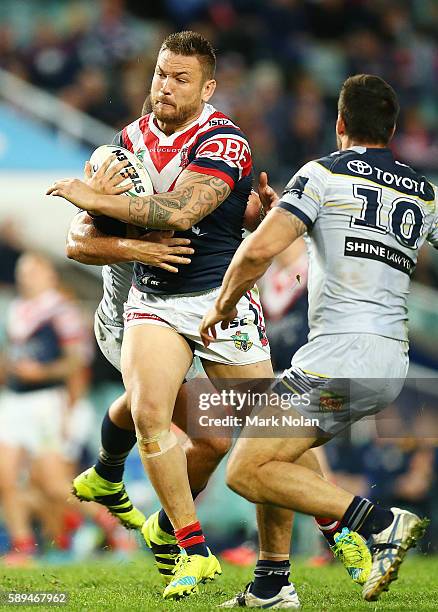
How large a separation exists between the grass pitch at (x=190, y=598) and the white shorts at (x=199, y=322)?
1250 mm

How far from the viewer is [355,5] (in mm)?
14766

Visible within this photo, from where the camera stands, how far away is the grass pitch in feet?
16.8

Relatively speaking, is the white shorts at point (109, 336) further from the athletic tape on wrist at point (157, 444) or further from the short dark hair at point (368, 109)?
the short dark hair at point (368, 109)

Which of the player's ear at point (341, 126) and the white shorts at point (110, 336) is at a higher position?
the player's ear at point (341, 126)

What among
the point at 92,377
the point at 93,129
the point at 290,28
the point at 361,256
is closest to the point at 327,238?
the point at 361,256

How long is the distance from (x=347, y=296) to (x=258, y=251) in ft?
1.69

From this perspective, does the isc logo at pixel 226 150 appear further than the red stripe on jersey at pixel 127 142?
No

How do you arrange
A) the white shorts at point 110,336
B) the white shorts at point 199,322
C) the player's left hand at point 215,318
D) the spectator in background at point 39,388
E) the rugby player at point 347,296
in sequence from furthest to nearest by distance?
the spectator in background at point 39,388
the white shorts at point 110,336
the white shorts at point 199,322
the player's left hand at point 215,318
the rugby player at point 347,296

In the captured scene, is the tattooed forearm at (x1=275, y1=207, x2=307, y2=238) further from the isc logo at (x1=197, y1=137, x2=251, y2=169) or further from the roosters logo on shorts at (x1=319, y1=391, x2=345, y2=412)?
the isc logo at (x1=197, y1=137, x2=251, y2=169)

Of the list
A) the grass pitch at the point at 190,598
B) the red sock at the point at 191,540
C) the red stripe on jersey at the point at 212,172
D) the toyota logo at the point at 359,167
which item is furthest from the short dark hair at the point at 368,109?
the grass pitch at the point at 190,598

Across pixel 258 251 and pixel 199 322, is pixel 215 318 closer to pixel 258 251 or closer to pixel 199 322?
pixel 258 251

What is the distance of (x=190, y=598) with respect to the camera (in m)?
5.55

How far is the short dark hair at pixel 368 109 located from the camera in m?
4.96

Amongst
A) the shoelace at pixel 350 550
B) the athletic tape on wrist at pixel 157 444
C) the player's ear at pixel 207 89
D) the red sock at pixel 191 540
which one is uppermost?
the player's ear at pixel 207 89
